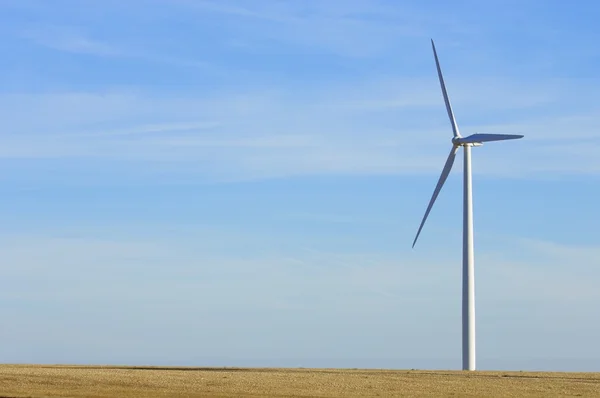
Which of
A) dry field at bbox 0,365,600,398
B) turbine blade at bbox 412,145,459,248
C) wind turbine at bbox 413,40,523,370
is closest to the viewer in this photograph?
dry field at bbox 0,365,600,398

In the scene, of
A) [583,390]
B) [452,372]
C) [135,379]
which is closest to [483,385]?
[583,390]

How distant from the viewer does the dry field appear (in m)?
55.6

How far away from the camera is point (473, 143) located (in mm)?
83812

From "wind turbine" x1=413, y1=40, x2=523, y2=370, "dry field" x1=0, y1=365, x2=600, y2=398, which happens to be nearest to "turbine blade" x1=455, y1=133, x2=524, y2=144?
"wind turbine" x1=413, y1=40, x2=523, y2=370

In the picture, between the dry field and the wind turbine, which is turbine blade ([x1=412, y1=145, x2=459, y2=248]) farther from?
the dry field

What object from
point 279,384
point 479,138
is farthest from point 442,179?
point 279,384

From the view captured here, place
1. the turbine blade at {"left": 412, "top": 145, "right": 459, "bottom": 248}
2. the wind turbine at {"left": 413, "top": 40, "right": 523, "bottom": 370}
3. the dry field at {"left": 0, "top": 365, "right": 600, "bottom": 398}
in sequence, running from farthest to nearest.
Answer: the turbine blade at {"left": 412, "top": 145, "right": 459, "bottom": 248} < the wind turbine at {"left": 413, "top": 40, "right": 523, "bottom": 370} < the dry field at {"left": 0, "top": 365, "right": 600, "bottom": 398}

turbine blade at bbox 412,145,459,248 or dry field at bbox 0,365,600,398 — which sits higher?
turbine blade at bbox 412,145,459,248

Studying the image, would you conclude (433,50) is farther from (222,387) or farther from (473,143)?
(222,387)

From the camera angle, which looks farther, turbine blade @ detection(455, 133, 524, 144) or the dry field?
turbine blade @ detection(455, 133, 524, 144)

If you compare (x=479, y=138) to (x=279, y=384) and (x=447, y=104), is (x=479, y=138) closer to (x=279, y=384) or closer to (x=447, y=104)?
(x=447, y=104)

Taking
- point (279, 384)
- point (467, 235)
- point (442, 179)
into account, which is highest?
point (442, 179)

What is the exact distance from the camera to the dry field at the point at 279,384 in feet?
182

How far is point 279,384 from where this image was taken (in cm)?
6097
